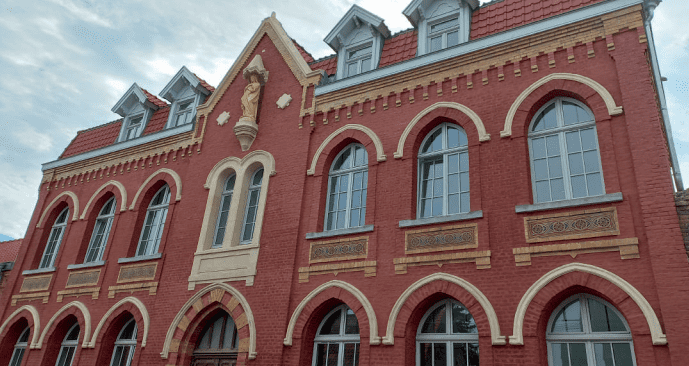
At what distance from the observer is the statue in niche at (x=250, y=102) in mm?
14203

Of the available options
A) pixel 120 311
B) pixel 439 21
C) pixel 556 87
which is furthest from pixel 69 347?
pixel 556 87

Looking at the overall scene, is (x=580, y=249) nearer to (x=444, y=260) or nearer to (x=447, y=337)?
(x=444, y=260)

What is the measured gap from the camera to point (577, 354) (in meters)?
8.63

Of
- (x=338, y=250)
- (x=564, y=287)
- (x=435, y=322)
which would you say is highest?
(x=338, y=250)

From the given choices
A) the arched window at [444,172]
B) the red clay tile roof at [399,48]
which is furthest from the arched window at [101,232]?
the arched window at [444,172]

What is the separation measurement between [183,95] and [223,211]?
536 centimetres

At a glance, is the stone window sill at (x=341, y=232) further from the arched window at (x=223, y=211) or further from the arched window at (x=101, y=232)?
the arched window at (x=101, y=232)

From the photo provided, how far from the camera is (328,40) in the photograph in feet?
47.7

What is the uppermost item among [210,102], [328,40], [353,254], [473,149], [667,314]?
[328,40]

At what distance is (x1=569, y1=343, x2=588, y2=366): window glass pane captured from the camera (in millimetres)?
8552

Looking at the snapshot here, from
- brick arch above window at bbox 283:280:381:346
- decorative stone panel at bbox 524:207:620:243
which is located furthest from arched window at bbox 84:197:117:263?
decorative stone panel at bbox 524:207:620:243

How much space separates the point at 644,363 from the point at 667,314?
2.69 ft

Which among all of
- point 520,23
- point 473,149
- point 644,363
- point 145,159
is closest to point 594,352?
point 644,363

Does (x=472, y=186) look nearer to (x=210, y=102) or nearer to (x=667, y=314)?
(x=667, y=314)
